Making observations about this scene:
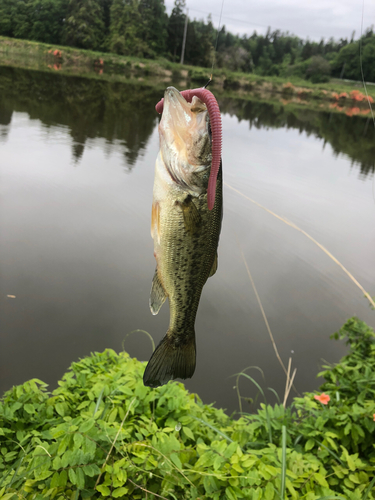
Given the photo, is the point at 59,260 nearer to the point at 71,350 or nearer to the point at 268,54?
the point at 71,350

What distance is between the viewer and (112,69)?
154ft

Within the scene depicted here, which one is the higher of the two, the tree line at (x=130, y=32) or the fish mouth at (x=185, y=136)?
the tree line at (x=130, y=32)

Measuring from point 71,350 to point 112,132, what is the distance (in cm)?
1144

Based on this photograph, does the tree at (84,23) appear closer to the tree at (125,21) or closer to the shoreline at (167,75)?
the tree at (125,21)

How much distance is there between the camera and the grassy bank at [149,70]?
40344mm

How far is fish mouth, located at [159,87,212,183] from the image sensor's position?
1290 mm

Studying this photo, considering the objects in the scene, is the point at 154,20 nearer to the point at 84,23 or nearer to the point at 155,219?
the point at 155,219

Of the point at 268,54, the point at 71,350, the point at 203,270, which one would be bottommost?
the point at 71,350

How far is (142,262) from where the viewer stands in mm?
6207

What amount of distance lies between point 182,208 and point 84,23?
37600mm

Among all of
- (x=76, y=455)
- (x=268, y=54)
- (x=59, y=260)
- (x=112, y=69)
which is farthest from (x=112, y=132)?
(x=268, y=54)

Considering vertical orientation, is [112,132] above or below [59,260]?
above

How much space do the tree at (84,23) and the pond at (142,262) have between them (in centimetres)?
1843

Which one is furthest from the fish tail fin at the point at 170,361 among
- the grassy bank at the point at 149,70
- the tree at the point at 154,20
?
the grassy bank at the point at 149,70
